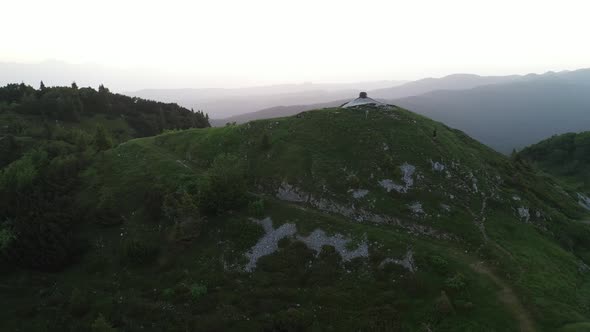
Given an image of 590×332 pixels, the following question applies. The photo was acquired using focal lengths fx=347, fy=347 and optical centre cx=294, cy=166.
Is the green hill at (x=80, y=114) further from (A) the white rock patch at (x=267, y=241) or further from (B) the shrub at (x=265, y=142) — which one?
(A) the white rock patch at (x=267, y=241)

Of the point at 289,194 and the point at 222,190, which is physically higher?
the point at 222,190

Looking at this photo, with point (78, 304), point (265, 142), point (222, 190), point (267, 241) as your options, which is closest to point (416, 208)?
point (267, 241)

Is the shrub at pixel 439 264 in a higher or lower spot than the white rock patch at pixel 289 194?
lower

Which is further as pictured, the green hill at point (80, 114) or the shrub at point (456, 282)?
the green hill at point (80, 114)

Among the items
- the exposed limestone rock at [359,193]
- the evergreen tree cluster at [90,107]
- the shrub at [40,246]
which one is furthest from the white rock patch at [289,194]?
the evergreen tree cluster at [90,107]

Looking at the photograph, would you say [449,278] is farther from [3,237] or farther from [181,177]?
[3,237]

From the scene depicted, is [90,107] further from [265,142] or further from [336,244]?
[336,244]
